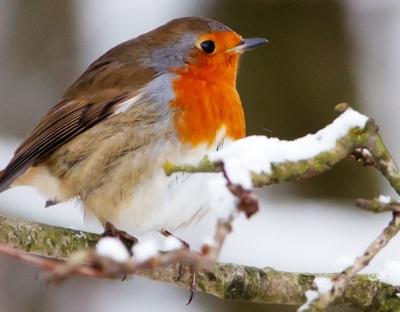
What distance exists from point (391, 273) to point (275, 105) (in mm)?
Result: 2760

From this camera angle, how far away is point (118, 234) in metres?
3.47

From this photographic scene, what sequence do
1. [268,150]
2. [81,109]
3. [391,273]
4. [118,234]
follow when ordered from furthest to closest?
[81,109] < [118,234] < [391,273] < [268,150]

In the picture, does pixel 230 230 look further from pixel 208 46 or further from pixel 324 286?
pixel 208 46

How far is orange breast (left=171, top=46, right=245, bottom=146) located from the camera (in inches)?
132

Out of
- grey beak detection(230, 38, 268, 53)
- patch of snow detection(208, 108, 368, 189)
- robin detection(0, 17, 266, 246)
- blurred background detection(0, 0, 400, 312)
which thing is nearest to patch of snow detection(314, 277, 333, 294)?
patch of snow detection(208, 108, 368, 189)

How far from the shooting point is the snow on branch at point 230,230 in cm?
139

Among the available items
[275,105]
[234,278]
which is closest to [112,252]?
[234,278]

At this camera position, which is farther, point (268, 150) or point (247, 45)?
point (247, 45)

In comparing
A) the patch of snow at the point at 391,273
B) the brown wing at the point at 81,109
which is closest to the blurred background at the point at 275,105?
the brown wing at the point at 81,109

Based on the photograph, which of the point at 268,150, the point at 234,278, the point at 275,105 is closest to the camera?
the point at 268,150

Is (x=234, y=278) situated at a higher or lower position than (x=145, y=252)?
lower

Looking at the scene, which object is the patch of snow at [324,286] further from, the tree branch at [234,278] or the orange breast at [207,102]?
the orange breast at [207,102]

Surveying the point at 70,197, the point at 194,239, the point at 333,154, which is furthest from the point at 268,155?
the point at 194,239

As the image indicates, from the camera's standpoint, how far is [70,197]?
3535 mm
